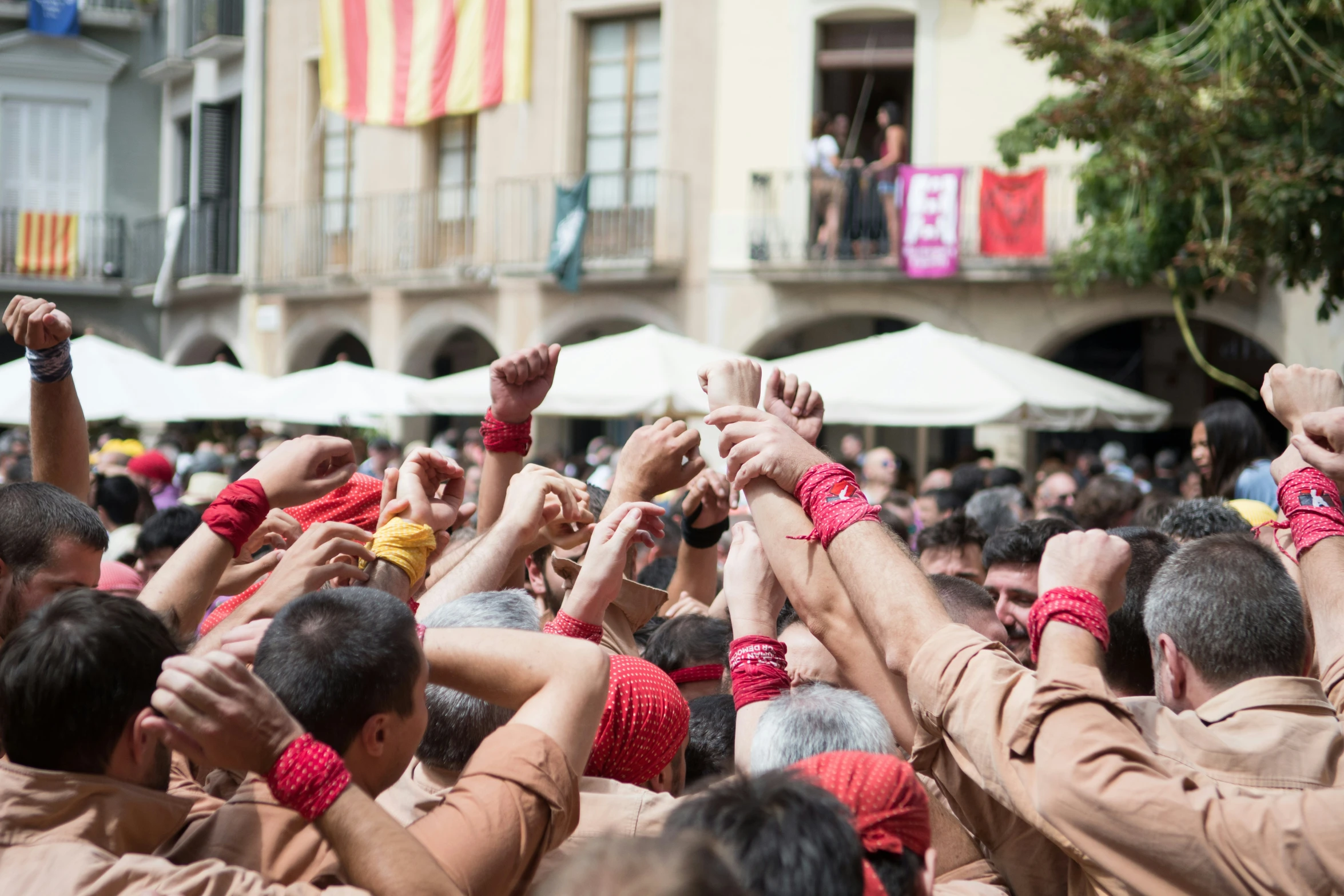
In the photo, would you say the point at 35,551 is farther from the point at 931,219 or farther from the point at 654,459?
the point at 931,219

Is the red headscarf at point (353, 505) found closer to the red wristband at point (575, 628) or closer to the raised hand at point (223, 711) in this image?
the red wristband at point (575, 628)

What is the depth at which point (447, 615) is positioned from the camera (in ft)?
9.23

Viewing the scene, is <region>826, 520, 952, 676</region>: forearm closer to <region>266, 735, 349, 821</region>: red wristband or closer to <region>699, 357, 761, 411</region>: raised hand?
<region>699, 357, 761, 411</region>: raised hand

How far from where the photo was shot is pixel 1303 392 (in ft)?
10.1

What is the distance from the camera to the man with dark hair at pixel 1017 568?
4.46 metres

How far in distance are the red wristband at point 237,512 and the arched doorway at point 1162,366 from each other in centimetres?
1473

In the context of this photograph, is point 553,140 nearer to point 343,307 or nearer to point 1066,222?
point 343,307

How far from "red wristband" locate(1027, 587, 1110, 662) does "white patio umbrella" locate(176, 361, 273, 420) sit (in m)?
12.2

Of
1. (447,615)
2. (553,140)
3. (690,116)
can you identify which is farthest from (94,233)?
(447,615)

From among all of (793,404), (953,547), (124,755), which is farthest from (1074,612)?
(953,547)

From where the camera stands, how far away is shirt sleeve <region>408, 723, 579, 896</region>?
2.03 metres

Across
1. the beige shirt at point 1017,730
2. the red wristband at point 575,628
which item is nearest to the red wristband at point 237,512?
the red wristband at point 575,628

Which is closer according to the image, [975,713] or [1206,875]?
[1206,875]

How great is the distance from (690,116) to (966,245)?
3993mm
